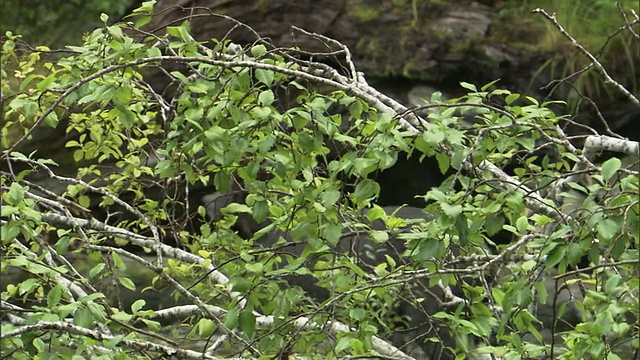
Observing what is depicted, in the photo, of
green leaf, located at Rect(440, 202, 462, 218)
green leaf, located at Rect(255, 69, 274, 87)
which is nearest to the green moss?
green leaf, located at Rect(255, 69, 274, 87)

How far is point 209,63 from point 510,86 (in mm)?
5152

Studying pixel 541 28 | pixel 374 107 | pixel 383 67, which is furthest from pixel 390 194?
pixel 374 107

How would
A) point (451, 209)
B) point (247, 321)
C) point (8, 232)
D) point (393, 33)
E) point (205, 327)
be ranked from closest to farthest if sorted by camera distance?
point (451, 209)
point (8, 232)
point (247, 321)
point (205, 327)
point (393, 33)

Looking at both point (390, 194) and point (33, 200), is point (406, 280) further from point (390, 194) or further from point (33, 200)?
point (390, 194)

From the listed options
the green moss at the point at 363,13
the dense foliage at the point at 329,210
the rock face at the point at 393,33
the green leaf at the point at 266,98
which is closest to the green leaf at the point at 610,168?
the dense foliage at the point at 329,210

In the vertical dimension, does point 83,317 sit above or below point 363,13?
above

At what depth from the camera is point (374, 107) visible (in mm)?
2936

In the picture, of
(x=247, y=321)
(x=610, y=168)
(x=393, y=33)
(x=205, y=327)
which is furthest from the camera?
(x=393, y=33)

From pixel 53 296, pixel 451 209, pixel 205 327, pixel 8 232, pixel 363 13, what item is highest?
pixel 451 209

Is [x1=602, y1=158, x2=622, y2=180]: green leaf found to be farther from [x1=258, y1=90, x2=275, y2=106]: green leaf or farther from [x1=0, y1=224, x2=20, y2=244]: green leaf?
[x1=0, y1=224, x2=20, y2=244]: green leaf

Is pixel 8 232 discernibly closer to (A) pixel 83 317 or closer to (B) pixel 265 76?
(A) pixel 83 317

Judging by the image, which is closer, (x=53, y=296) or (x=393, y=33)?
(x=53, y=296)

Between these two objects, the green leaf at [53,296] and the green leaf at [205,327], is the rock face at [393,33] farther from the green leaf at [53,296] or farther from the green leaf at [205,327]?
the green leaf at [53,296]

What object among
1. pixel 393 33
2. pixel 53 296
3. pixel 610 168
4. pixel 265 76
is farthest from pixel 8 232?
pixel 393 33
